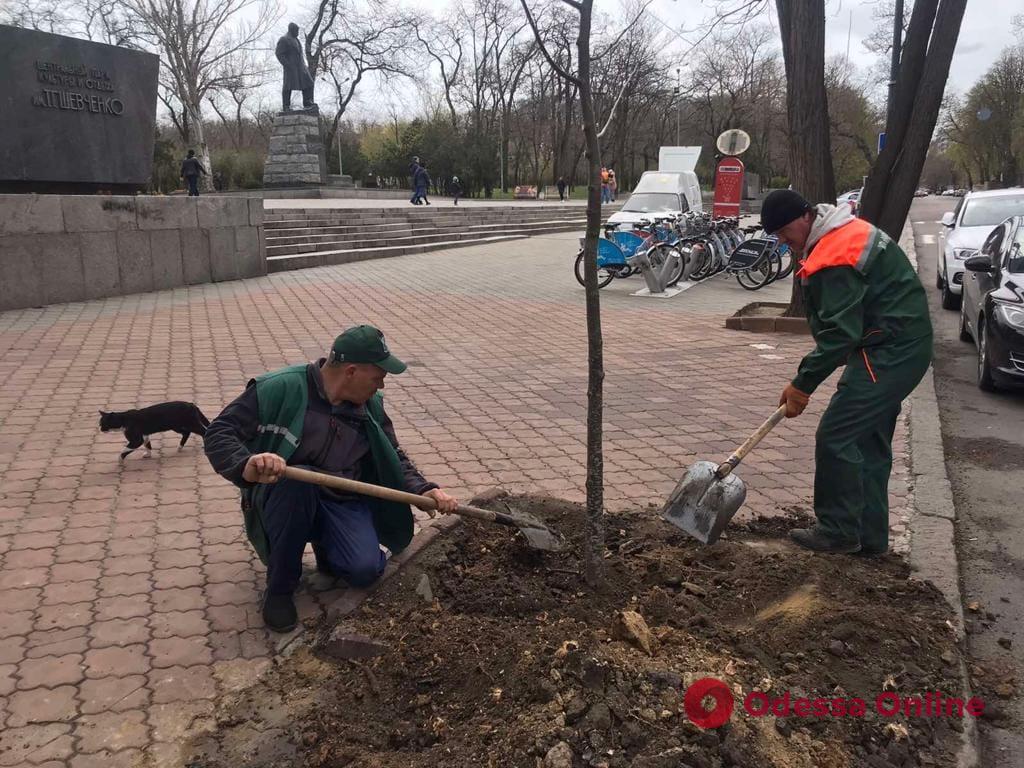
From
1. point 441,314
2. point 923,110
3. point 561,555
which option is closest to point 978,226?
point 923,110

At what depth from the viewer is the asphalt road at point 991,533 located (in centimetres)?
278

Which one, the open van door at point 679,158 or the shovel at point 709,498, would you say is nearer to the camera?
the shovel at point 709,498

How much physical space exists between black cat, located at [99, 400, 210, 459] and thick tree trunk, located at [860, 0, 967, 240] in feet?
26.2

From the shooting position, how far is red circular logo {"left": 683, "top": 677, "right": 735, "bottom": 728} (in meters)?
2.34

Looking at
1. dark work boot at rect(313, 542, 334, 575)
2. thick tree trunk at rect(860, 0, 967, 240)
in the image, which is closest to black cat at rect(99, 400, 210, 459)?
dark work boot at rect(313, 542, 334, 575)

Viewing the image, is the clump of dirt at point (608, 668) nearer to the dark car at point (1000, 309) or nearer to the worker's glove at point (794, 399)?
the worker's glove at point (794, 399)

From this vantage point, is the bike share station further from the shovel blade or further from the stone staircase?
the shovel blade

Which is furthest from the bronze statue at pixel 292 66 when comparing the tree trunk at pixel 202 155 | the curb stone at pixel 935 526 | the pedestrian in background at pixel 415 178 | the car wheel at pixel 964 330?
the curb stone at pixel 935 526

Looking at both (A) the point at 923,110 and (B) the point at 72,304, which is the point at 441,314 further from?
(A) the point at 923,110

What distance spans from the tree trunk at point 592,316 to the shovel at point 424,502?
25cm

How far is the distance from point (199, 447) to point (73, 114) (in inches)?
337

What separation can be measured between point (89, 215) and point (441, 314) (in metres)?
4.89

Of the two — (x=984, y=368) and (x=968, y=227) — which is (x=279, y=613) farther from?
(x=968, y=227)

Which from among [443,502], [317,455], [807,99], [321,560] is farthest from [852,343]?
[807,99]
